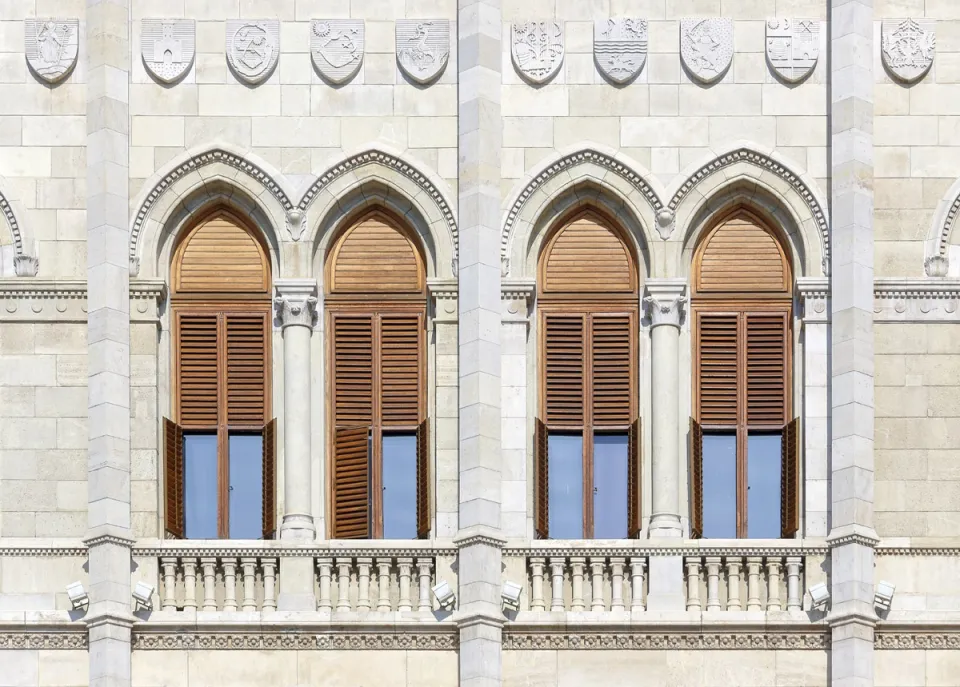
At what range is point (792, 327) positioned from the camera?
1714 inches

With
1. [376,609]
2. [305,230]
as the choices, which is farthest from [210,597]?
[305,230]

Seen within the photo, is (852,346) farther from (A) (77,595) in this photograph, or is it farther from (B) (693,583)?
(A) (77,595)

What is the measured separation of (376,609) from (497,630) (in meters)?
1.52

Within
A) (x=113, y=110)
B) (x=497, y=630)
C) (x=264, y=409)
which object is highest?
(x=113, y=110)

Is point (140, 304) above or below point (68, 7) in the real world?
below

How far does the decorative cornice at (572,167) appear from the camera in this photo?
143 feet

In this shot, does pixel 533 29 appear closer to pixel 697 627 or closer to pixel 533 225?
pixel 533 225

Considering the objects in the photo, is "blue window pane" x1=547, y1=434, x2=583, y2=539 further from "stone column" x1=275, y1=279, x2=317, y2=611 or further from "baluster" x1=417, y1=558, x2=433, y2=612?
"stone column" x1=275, y1=279, x2=317, y2=611

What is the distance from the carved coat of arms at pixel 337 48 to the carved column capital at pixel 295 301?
2562 mm

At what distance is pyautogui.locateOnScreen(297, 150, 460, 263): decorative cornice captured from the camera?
4353 centimetres

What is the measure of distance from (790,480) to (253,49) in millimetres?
8425

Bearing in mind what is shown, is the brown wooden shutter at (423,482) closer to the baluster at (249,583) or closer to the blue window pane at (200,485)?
the baluster at (249,583)

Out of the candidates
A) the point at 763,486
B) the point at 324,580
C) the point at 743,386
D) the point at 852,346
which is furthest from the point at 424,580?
the point at 852,346

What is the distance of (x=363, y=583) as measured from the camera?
139 ft
